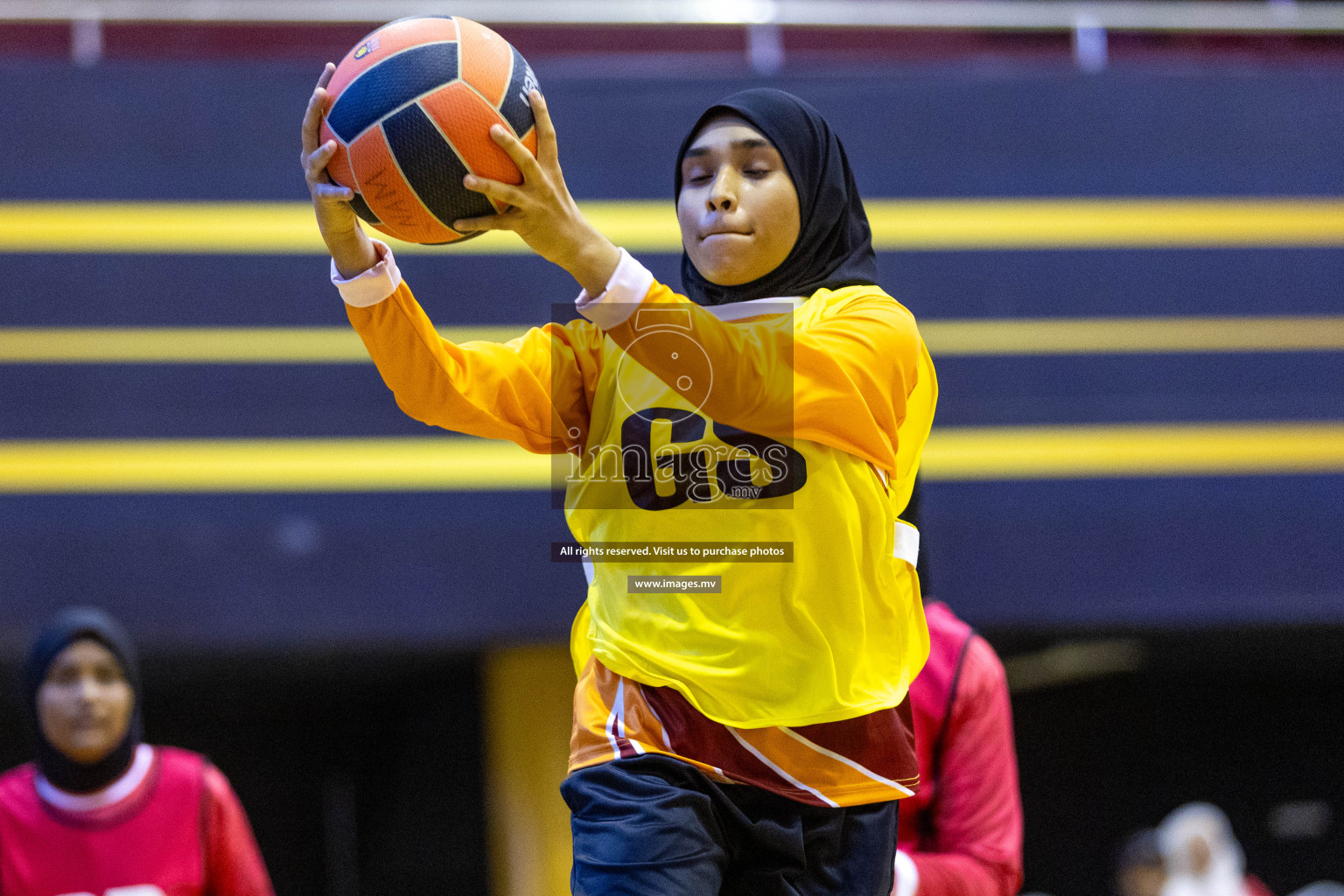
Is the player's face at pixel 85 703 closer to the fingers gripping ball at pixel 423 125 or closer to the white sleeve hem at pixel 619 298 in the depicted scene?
the fingers gripping ball at pixel 423 125

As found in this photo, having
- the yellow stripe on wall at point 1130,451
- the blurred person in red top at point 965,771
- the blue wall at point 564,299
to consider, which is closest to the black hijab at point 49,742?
the blue wall at point 564,299

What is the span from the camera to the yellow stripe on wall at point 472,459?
21.7ft

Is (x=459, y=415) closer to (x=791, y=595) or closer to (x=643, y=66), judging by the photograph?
(x=791, y=595)

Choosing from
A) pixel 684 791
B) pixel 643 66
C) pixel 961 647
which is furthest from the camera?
pixel 643 66

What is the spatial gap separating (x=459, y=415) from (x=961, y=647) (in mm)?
1647

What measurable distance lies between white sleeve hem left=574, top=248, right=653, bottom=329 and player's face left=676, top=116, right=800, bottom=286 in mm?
370

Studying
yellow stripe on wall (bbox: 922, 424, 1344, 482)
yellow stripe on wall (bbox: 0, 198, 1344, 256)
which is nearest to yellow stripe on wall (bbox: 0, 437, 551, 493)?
yellow stripe on wall (bbox: 0, 198, 1344, 256)

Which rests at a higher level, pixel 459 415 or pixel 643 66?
pixel 643 66

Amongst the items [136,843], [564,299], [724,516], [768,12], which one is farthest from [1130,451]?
[724,516]

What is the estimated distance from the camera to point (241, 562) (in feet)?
21.6

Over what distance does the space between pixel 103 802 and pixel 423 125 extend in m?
3.17

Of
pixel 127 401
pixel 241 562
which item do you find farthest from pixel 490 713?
pixel 127 401

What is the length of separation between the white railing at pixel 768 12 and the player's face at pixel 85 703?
3.45m

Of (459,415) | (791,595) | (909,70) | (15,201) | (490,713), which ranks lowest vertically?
(490,713)
